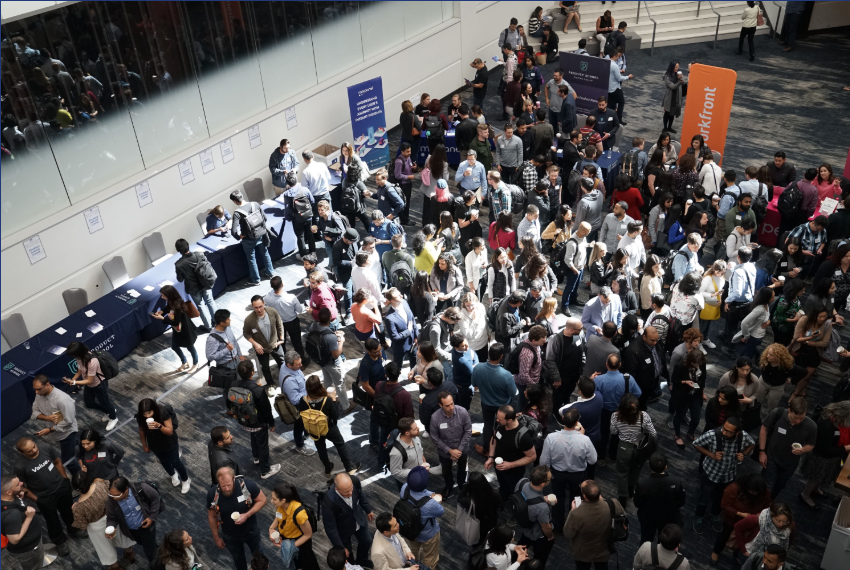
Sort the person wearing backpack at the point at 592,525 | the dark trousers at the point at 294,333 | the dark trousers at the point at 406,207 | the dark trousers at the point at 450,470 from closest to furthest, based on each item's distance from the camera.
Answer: the person wearing backpack at the point at 592,525, the dark trousers at the point at 450,470, the dark trousers at the point at 294,333, the dark trousers at the point at 406,207

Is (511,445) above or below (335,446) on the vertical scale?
above

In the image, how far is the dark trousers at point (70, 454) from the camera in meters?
7.64

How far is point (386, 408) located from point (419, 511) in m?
1.30

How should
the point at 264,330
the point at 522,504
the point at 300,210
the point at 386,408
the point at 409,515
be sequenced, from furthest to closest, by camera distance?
the point at 300,210 → the point at 264,330 → the point at 386,408 → the point at 522,504 → the point at 409,515

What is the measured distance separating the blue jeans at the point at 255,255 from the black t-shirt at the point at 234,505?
4.93 meters

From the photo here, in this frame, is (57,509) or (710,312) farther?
(710,312)

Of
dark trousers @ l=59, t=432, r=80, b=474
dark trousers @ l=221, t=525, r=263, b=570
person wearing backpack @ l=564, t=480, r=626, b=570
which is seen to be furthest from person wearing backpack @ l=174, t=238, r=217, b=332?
person wearing backpack @ l=564, t=480, r=626, b=570

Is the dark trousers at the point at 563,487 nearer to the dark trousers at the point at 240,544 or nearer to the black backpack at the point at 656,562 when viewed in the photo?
the black backpack at the point at 656,562

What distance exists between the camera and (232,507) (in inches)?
237

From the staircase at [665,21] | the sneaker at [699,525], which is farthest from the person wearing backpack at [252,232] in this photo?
the staircase at [665,21]

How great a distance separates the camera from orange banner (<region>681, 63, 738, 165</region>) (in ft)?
38.6

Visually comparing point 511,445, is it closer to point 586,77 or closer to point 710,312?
point 710,312

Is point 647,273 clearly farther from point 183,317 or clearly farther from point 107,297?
point 107,297

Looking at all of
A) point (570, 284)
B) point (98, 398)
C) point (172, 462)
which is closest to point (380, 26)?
point (570, 284)
